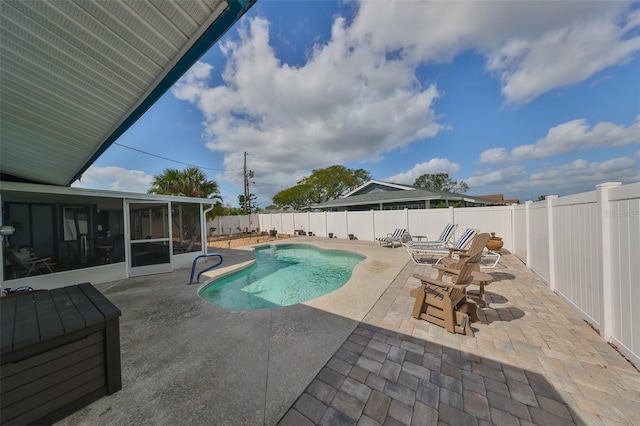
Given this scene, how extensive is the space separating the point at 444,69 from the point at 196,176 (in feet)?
51.5

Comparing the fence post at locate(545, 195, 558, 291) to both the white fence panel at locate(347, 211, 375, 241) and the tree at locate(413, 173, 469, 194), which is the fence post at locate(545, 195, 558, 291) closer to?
the white fence panel at locate(347, 211, 375, 241)

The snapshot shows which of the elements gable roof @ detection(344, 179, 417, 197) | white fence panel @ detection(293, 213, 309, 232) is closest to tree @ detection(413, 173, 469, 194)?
gable roof @ detection(344, 179, 417, 197)

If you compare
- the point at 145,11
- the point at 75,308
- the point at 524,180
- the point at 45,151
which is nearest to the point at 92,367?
the point at 75,308

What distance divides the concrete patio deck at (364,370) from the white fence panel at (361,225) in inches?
354

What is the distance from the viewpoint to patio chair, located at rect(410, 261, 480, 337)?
2.94 meters

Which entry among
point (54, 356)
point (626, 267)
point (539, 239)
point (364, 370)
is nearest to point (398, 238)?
point (539, 239)

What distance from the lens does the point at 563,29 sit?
5.62 metres

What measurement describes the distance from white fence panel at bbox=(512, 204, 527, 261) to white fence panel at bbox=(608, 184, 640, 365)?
444 centimetres

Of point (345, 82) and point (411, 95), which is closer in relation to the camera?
point (345, 82)

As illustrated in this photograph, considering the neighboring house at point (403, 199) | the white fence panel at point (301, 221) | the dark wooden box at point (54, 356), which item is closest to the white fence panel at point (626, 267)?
the dark wooden box at point (54, 356)

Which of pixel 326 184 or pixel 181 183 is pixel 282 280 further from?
pixel 326 184

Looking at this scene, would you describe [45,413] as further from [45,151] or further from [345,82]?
[345,82]

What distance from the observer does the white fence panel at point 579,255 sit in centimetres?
275

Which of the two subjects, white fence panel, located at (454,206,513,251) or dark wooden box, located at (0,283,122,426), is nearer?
dark wooden box, located at (0,283,122,426)
